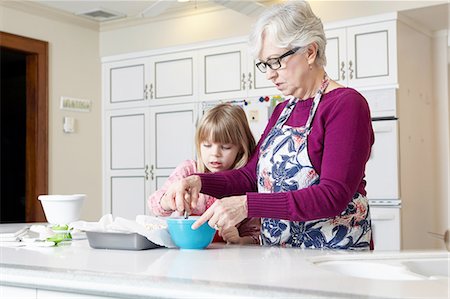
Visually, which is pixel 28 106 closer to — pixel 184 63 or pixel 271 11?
pixel 184 63

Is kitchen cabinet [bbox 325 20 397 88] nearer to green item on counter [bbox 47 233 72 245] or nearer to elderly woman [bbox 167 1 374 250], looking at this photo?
elderly woman [bbox 167 1 374 250]

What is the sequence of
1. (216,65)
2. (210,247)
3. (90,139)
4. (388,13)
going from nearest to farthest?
(210,247) → (388,13) → (216,65) → (90,139)

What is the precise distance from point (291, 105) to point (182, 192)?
40 centimetres

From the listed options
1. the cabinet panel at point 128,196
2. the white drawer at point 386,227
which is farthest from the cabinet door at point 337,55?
the cabinet panel at point 128,196

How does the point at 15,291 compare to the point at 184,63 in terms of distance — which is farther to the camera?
the point at 184,63

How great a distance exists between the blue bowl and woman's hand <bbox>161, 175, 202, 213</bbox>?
135mm

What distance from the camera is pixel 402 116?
4.26 meters

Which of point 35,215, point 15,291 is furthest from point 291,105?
point 35,215

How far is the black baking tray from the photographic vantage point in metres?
1.57

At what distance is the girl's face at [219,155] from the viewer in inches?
84.9

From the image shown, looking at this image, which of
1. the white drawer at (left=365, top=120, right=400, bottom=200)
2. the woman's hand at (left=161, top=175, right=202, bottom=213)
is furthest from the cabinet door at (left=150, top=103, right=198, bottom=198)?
the woman's hand at (left=161, top=175, right=202, bottom=213)

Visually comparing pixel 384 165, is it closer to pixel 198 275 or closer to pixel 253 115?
pixel 253 115

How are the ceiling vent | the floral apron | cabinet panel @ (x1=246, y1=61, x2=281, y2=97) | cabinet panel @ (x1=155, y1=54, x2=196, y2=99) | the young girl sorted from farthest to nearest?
cabinet panel @ (x1=155, y1=54, x2=196, y2=99) → the ceiling vent → cabinet panel @ (x1=246, y1=61, x2=281, y2=97) → the young girl → the floral apron

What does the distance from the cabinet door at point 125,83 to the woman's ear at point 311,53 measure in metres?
3.70
